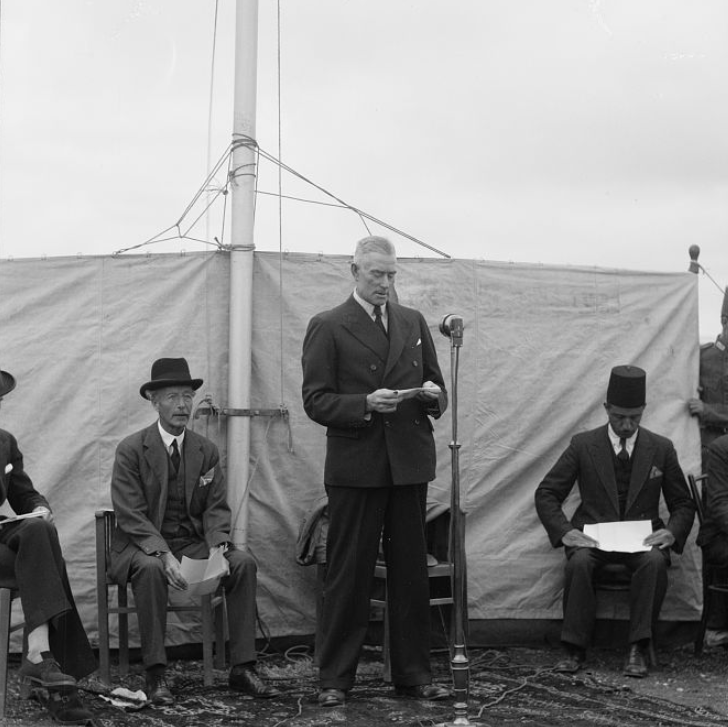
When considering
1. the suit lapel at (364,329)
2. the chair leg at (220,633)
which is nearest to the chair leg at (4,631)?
the chair leg at (220,633)

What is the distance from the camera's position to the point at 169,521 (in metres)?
5.70

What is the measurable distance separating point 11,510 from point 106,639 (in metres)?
0.78

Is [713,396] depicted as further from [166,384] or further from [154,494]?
[154,494]

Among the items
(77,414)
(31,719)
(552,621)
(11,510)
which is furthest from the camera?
(552,621)

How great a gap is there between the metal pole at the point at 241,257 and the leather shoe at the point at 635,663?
2.05 meters

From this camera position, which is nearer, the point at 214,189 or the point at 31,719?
the point at 31,719

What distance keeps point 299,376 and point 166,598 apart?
1.53m

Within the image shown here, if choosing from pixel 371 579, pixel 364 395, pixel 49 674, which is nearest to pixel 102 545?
pixel 49 674

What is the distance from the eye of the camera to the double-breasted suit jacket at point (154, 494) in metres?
5.52

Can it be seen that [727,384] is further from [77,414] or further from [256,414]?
[77,414]

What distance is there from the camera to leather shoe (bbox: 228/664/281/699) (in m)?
5.33

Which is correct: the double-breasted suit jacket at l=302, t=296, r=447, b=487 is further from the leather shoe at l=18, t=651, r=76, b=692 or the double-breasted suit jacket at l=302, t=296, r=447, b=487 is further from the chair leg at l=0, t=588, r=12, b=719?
the chair leg at l=0, t=588, r=12, b=719

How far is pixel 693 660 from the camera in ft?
20.7

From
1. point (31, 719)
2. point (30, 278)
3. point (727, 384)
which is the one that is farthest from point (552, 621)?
point (30, 278)
